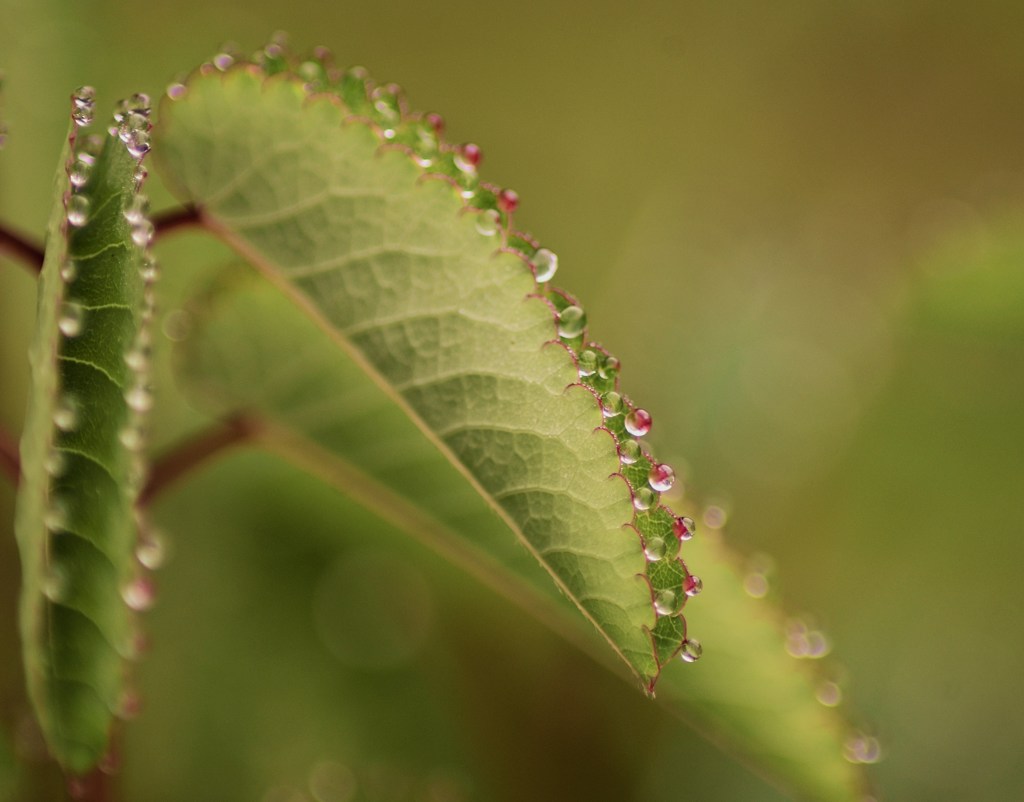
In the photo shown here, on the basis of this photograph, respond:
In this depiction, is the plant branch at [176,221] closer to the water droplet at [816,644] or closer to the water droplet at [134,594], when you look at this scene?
the water droplet at [134,594]

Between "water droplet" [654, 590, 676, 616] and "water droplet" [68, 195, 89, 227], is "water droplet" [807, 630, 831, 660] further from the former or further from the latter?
"water droplet" [68, 195, 89, 227]

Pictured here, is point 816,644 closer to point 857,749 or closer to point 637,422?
point 857,749

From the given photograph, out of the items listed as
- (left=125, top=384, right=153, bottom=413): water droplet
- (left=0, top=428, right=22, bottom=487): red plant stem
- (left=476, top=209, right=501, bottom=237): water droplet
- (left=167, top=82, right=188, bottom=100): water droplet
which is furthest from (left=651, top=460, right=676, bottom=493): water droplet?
(left=0, top=428, right=22, bottom=487): red plant stem

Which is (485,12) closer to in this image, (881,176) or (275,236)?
(881,176)

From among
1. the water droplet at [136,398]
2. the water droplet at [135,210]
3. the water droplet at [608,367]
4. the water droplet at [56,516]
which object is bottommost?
the water droplet at [56,516]

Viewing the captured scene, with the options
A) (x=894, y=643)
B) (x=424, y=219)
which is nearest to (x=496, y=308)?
(x=424, y=219)

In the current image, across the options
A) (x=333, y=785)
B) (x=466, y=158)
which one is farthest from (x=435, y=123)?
(x=333, y=785)

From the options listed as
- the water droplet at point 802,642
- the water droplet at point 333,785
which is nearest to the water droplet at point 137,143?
the water droplet at point 802,642
